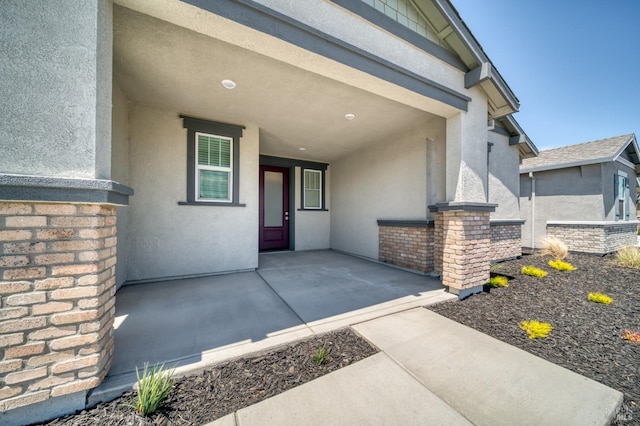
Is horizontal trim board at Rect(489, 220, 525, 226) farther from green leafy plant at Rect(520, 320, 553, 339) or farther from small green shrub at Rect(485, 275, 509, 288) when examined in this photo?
green leafy plant at Rect(520, 320, 553, 339)

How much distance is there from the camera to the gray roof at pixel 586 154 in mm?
7430

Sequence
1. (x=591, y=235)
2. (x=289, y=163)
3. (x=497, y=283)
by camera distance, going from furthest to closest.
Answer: (x=289, y=163) → (x=591, y=235) → (x=497, y=283)

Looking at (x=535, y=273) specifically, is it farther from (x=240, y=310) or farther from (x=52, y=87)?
(x=52, y=87)

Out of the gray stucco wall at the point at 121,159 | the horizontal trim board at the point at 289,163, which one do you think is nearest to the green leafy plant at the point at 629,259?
the horizontal trim board at the point at 289,163

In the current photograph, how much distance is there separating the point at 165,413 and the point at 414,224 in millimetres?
4897

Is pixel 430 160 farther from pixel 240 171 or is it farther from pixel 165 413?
pixel 165 413

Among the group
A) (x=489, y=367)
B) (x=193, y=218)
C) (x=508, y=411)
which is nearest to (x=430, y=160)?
(x=489, y=367)

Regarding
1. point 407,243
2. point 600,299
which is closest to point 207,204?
point 407,243

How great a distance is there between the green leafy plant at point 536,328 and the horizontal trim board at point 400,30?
12.4 ft

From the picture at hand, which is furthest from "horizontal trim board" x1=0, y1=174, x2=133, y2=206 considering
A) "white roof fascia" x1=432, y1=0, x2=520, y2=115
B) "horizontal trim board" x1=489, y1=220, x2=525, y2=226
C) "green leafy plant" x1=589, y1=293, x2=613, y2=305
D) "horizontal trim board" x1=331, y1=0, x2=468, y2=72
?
"horizontal trim board" x1=489, y1=220, x2=525, y2=226

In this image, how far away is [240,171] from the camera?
4.95m

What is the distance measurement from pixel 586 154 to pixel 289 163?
10.6 m

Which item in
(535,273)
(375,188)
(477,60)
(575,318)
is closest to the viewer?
(575,318)

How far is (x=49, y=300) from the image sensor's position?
1.50 m
